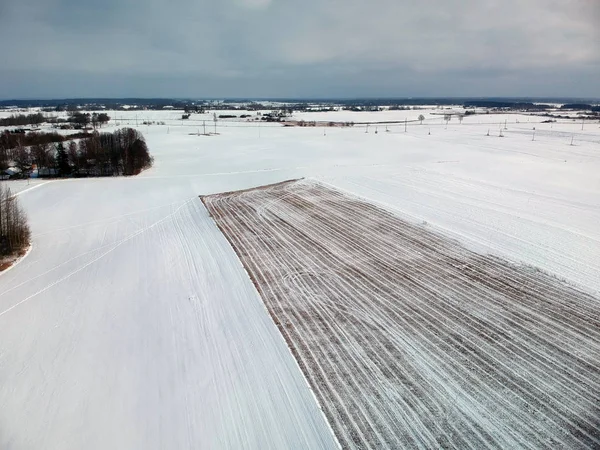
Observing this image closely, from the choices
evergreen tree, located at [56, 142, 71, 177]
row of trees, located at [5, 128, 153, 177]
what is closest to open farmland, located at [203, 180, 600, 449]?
row of trees, located at [5, 128, 153, 177]

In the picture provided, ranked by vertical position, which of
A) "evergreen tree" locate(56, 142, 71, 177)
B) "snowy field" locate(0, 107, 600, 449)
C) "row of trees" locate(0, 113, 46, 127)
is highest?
"row of trees" locate(0, 113, 46, 127)

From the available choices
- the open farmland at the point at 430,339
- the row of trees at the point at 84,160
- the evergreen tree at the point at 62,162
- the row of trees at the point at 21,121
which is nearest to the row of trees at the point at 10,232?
the open farmland at the point at 430,339

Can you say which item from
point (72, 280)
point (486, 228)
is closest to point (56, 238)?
point (72, 280)

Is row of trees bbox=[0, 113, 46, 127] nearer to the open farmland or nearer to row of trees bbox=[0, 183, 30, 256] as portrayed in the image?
row of trees bbox=[0, 183, 30, 256]

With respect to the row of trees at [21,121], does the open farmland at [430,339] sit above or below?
below

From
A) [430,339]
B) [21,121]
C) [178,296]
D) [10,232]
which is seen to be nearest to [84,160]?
[10,232]

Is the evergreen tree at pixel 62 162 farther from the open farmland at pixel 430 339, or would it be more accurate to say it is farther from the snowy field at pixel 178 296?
the open farmland at pixel 430 339

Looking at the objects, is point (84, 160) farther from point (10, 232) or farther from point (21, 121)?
point (21, 121)
